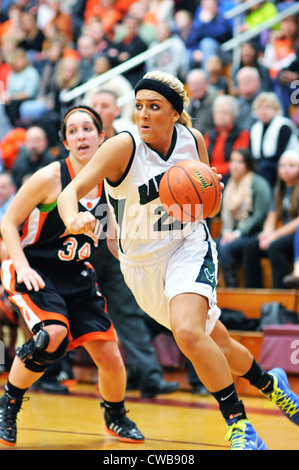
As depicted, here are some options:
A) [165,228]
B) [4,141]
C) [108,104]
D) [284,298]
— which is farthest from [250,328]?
[4,141]

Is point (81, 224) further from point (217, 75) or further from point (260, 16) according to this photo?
point (260, 16)

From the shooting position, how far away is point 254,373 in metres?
3.76

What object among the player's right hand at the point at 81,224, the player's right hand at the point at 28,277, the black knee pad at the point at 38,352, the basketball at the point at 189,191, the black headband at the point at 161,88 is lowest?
the black knee pad at the point at 38,352

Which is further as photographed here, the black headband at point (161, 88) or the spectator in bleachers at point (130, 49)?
the spectator in bleachers at point (130, 49)

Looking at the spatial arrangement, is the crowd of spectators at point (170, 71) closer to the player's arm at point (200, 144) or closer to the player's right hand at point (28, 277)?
the player's arm at point (200, 144)

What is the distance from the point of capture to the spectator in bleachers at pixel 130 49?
1057 cm

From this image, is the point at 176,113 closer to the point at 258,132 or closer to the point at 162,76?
the point at 162,76

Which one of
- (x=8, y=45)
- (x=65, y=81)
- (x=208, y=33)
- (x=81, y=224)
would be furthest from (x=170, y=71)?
(x=81, y=224)

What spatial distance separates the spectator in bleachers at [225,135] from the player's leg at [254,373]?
4.32 meters

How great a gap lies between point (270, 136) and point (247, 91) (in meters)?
1.12

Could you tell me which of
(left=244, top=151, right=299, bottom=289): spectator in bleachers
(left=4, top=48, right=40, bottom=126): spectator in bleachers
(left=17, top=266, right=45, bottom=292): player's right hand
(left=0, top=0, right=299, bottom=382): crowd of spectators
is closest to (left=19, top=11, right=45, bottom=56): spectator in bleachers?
(left=0, top=0, right=299, bottom=382): crowd of spectators

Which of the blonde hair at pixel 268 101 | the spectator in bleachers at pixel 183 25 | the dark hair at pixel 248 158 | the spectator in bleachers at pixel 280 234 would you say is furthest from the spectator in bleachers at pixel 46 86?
the spectator in bleachers at pixel 280 234

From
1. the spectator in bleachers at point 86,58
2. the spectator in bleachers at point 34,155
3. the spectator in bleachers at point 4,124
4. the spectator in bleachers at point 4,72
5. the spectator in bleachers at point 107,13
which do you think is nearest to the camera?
the spectator in bleachers at point 34,155

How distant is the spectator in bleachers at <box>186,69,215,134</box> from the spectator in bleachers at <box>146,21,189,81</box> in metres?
1.00
